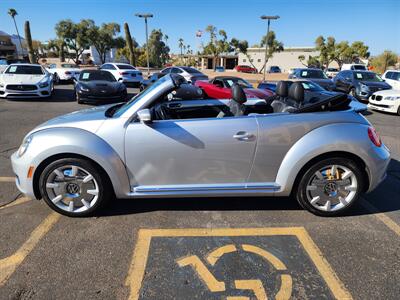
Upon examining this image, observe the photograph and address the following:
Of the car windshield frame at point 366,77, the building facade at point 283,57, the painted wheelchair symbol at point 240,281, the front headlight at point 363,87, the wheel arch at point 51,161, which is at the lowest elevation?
the painted wheelchair symbol at point 240,281

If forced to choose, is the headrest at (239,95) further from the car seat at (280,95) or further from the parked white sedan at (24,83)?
the parked white sedan at (24,83)

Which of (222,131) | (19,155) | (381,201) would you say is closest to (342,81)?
(381,201)

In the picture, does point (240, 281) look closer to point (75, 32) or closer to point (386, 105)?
point (386, 105)

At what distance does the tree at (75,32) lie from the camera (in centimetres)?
5338

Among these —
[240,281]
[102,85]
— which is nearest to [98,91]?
[102,85]

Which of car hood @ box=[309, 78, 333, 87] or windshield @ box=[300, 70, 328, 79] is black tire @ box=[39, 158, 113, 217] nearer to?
car hood @ box=[309, 78, 333, 87]

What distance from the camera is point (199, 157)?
296cm

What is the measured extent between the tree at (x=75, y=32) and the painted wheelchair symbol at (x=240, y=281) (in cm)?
5991

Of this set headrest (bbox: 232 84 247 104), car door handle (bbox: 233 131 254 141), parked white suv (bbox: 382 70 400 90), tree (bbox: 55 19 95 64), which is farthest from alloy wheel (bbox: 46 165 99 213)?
tree (bbox: 55 19 95 64)

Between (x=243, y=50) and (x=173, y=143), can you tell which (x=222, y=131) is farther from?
(x=243, y=50)

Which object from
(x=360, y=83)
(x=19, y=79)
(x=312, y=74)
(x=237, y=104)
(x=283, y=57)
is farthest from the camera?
(x=283, y=57)

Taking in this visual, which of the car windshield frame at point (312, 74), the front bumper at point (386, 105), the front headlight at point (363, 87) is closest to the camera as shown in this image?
the front bumper at point (386, 105)

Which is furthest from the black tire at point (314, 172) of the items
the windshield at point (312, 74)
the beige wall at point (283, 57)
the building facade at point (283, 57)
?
the beige wall at point (283, 57)

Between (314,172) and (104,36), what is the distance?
63809 mm
